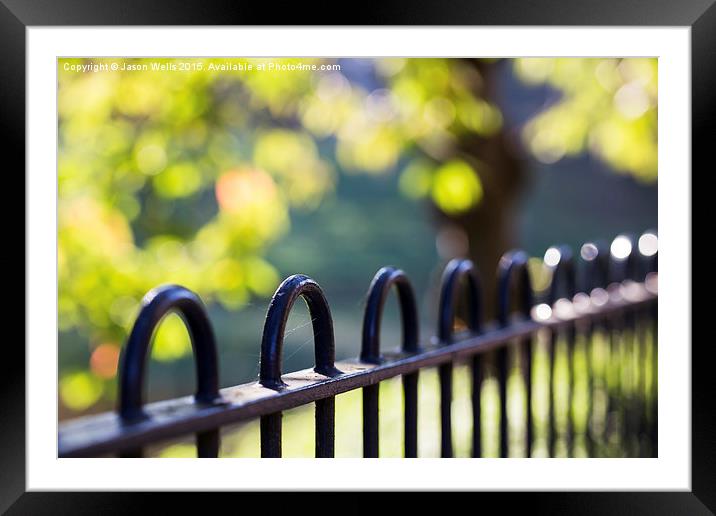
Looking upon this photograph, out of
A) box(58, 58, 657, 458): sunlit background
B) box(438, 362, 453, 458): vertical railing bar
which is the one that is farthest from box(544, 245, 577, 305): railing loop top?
box(58, 58, 657, 458): sunlit background

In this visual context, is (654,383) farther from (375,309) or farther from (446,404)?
(375,309)

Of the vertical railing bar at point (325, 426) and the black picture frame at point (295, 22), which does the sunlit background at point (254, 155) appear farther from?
the vertical railing bar at point (325, 426)

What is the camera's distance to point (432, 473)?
4.93ft

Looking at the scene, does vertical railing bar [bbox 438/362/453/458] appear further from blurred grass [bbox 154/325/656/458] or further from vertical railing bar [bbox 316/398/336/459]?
blurred grass [bbox 154/325/656/458]

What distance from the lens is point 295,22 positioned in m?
1.48

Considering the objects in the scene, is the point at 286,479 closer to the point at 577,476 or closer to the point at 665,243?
the point at 577,476

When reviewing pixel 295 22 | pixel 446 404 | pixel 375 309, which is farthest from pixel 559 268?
pixel 295 22

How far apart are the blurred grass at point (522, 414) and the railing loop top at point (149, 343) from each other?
1.75 metres

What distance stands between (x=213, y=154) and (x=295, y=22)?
2.81m

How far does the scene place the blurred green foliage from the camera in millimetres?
3871

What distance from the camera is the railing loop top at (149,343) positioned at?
90 centimetres

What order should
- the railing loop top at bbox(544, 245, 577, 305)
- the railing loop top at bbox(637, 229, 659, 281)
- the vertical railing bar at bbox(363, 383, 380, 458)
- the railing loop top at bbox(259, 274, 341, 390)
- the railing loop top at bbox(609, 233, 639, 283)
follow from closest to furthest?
the railing loop top at bbox(259, 274, 341, 390)
the vertical railing bar at bbox(363, 383, 380, 458)
the railing loop top at bbox(544, 245, 577, 305)
the railing loop top at bbox(609, 233, 639, 283)
the railing loop top at bbox(637, 229, 659, 281)

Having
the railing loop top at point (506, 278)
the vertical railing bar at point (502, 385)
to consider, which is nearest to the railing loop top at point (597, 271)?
the railing loop top at point (506, 278)

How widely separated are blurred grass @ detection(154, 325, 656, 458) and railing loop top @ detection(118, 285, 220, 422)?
1.75 m
